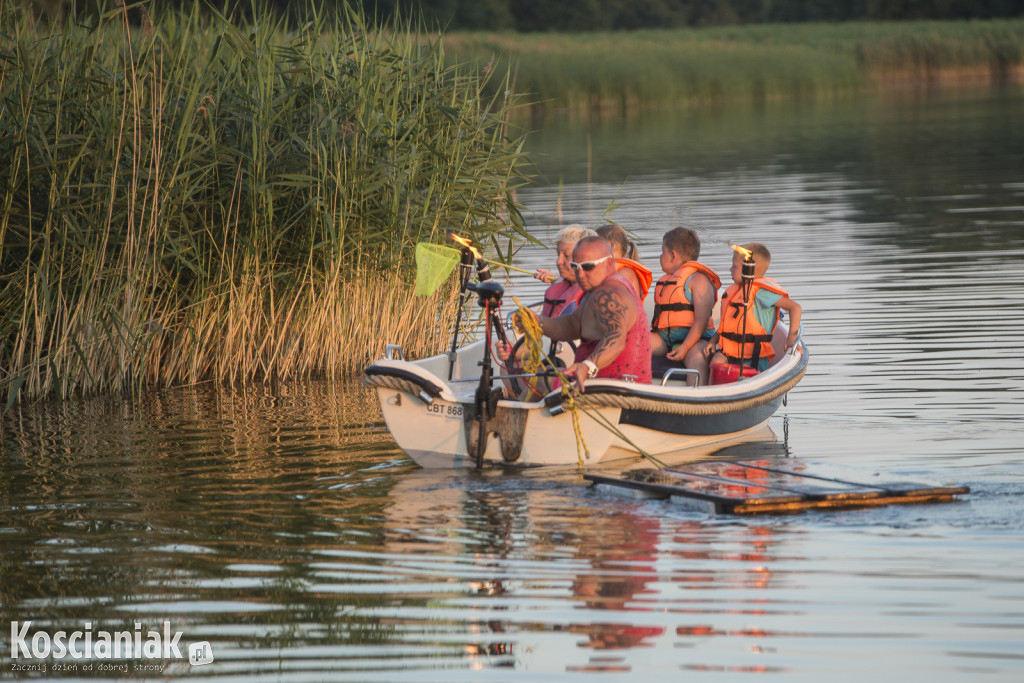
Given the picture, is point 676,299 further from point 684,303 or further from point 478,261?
point 478,261

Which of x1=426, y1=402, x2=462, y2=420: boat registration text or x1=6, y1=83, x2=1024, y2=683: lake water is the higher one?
x1=426, y1=402, x2=462, y2=420: boat registration text

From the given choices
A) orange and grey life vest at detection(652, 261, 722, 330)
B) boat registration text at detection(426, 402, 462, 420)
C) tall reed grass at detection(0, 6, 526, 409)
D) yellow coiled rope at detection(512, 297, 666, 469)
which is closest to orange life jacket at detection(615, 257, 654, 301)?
orange and grey life vest at detection(652, 261, 722, 330)

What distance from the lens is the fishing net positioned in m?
7.61

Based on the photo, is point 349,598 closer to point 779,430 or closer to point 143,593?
point 143,593

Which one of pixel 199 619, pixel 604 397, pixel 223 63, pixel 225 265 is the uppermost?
pixel 223 63

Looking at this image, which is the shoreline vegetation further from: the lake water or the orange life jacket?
the orange life jacket

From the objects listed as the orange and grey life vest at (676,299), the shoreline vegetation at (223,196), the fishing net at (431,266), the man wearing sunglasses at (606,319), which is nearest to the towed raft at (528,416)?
the man wearing sunglasses at (606,319)

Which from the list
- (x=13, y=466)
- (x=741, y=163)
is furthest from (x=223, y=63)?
(x=741, y=163)

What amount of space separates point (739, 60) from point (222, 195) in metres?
31.6

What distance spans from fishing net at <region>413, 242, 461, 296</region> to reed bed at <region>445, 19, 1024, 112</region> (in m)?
22.9

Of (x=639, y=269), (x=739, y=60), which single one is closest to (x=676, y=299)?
(x=639, y=269)

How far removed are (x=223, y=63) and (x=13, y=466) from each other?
3630 millimetres

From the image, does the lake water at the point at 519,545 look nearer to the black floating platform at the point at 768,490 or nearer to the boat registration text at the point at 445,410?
the black floating platform at the point at 768,490

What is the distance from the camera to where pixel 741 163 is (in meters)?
25.7
